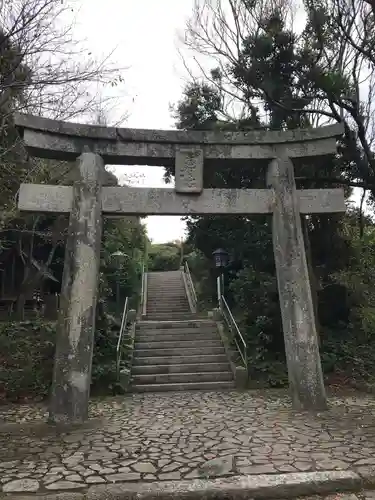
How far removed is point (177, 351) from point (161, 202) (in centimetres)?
553

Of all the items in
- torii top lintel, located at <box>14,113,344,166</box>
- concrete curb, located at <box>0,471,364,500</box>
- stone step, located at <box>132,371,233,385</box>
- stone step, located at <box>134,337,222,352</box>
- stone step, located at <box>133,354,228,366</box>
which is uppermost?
torii top lintel, located at <box>14,113,344,166</box>

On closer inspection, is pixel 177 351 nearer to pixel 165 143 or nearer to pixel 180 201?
pixel 180 201

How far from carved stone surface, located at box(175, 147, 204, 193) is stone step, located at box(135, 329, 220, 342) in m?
6.08

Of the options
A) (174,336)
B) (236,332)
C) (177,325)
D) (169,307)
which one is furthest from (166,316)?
(236,332)

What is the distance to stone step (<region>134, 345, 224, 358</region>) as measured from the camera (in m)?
11.2

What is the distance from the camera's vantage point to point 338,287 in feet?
40.2

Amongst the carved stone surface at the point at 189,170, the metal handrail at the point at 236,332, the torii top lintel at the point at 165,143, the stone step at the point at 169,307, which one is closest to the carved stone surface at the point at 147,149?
the torii top lintel at the point at 165,143

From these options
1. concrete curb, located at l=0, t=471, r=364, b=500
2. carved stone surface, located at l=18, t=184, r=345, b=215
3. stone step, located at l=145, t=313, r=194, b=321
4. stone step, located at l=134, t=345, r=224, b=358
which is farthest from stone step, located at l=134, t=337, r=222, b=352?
concrete curb, located at l=0, t=471, r=364, b=500

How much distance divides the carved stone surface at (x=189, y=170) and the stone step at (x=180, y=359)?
533cm

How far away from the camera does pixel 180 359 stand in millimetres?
10875

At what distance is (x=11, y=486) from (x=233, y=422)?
343cm

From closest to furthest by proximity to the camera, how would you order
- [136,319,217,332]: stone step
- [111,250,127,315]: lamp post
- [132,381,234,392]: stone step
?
1. [132,381,234,392]: stone step
2. [136,319,217,332]: stone step
3. [111,250,127,315]: lamp post

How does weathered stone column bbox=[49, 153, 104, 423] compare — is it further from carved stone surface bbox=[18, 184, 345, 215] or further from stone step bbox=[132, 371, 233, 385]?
stone step bbox=[132, 371, 233, 385]

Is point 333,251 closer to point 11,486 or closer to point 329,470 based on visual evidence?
point 329,470
